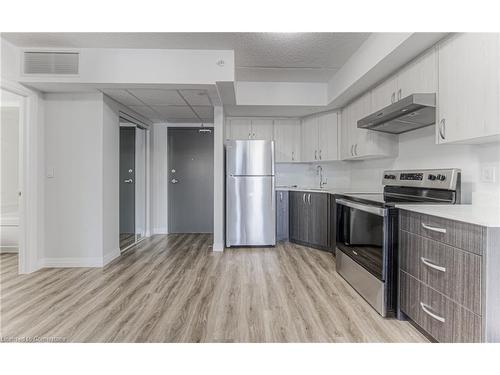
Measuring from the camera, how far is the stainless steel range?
6.82ft

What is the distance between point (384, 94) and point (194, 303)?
105 inches

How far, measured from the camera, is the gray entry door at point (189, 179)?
17.6 ft

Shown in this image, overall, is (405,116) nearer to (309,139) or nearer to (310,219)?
(310,219)

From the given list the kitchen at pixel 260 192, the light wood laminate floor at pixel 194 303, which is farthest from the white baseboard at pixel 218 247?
the light wood laminate floor at pixel 194 303

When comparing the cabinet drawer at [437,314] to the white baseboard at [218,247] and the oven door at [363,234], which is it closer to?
the oven door at [363,234]

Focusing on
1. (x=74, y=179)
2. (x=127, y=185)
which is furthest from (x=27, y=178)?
(x=127, y=185)

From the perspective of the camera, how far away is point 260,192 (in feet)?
13.8

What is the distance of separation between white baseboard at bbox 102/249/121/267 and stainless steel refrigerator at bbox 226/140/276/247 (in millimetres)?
1473

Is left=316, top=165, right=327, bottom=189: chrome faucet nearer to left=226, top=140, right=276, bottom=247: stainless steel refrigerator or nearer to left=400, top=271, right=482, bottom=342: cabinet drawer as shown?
left=226, top=140, right=276, bottom=247: stainless steel refrigerator

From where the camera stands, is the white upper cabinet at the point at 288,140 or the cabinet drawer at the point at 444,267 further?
the white upper cabinet at the point at 288,140

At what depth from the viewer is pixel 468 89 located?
71.1 inches

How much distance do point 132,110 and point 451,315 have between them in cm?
430

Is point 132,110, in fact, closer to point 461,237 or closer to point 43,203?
point 43,203

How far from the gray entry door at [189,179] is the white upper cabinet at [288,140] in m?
1.34
